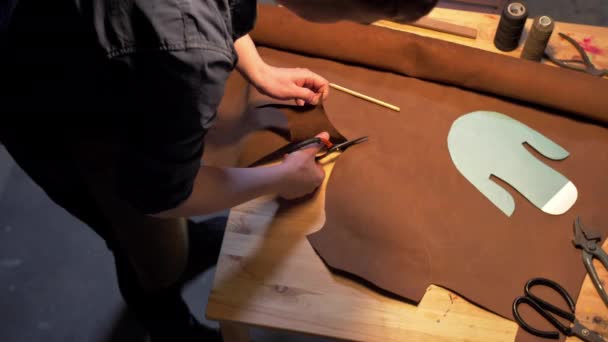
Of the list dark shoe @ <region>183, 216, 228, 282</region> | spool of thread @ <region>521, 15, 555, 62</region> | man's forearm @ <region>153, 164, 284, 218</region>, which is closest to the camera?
man's forearm @ <region>153, 164, 284, 218</region>

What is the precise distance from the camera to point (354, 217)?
2.94 ft

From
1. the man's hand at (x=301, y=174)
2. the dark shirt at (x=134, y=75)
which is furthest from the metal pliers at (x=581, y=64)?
the dark shirt at (x=134, y=75)

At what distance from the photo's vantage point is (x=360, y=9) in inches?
23.5

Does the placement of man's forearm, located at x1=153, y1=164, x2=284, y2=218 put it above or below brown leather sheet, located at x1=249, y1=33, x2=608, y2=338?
above

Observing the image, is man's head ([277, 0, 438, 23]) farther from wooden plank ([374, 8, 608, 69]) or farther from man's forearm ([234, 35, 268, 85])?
wooden plank ([374, 8, 608, 69])

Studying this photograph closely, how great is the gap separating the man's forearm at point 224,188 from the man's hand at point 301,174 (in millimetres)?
14

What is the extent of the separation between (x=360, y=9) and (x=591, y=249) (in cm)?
58

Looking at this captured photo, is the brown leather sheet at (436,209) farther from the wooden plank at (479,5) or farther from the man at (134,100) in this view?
the wooden plank at (479,5)

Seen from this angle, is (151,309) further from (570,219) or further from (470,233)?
(570,219)

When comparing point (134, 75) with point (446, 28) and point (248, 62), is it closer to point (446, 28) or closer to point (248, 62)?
point (248, 62)

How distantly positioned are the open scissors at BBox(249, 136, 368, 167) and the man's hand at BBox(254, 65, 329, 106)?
10 cm

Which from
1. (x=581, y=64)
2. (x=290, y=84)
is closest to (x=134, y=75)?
(x=290, y=84)

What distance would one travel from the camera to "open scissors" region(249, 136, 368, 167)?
963 millimetres

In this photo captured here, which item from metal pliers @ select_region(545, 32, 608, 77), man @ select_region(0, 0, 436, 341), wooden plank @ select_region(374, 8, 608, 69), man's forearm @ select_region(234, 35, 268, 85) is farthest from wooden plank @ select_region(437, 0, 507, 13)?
man @ select_region(0, 0, 436, 341)
